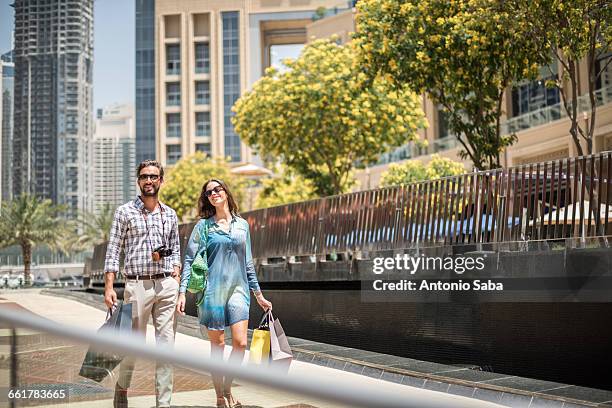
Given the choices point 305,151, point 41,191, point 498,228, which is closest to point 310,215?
point 498,228

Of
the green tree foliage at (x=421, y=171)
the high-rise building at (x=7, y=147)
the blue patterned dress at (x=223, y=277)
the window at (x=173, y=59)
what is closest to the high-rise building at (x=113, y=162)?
the high-rise building at (x=7, y=147)

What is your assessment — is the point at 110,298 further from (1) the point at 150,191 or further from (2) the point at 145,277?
(1) the point at 150,191

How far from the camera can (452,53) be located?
15828mm

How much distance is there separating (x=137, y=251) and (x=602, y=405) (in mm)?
3818

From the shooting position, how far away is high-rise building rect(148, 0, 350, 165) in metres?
72.9

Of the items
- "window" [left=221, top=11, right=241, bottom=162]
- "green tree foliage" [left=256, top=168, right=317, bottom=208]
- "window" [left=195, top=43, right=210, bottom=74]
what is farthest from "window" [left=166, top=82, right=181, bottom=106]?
"green tree foliage" [left=256, top=168, right=317, bottom=208]

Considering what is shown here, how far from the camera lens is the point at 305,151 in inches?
960

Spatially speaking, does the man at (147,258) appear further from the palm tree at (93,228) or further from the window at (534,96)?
the palm tree at (93,228)

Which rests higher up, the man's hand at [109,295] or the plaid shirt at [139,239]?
the plaid shirt at [139,239]

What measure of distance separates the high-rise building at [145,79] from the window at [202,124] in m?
5.48

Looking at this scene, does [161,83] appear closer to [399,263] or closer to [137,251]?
[399,263]

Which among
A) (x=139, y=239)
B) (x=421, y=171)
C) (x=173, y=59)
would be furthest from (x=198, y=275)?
(x=173, y=59)

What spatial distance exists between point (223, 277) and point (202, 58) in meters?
71.1

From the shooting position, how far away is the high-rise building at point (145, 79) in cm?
7669
